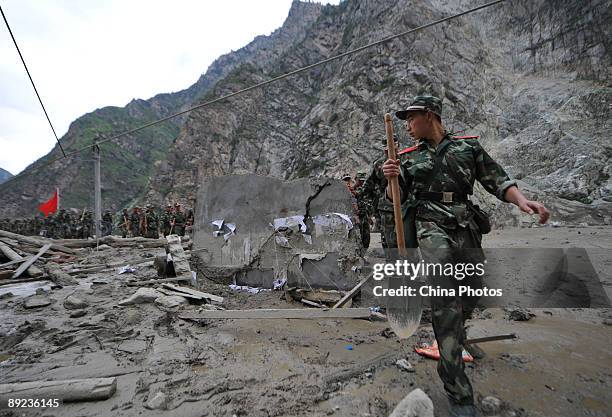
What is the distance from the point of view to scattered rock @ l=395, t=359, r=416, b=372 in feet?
6.38

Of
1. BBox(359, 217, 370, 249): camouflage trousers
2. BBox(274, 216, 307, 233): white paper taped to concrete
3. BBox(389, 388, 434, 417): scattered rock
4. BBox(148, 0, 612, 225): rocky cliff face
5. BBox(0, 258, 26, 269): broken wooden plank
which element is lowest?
BBox(389, 388, 434, 417): scattered rock

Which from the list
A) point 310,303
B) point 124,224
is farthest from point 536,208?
point 124,224

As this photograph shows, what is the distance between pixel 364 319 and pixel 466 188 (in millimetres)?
1766

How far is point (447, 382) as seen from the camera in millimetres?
1491

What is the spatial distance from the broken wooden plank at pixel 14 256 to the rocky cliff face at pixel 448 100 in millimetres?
15520

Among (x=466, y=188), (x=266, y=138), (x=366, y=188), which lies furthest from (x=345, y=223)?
(x=266, y=138)

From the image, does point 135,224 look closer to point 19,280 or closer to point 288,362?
point 19,280

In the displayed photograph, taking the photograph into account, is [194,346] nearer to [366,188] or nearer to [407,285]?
[407,285]

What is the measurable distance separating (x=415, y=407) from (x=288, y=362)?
1.03 meters

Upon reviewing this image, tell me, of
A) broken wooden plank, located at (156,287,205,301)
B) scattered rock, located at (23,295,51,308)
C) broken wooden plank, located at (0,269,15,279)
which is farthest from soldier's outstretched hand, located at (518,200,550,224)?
broken wooden plank, located at (0,269,15,279)

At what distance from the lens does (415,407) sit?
4.39ft

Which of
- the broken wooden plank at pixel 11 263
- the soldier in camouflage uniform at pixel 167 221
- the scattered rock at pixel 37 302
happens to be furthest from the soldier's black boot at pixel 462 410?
the soldier in camouflage uniform at pixel 167 221

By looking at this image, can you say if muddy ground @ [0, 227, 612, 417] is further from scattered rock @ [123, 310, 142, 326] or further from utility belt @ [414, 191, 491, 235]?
utility belt @ [414, 191, 491, 235]

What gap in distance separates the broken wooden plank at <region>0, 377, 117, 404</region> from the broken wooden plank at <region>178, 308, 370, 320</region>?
117 centimetres
